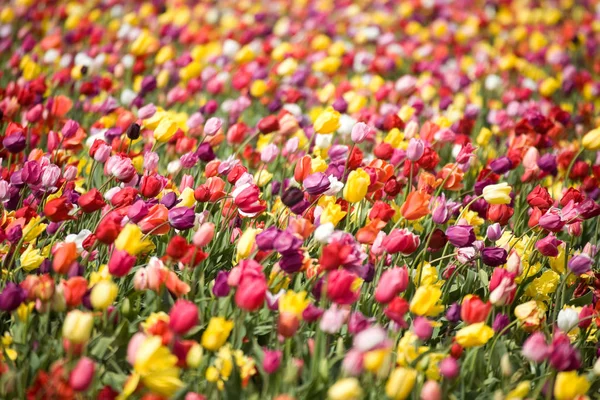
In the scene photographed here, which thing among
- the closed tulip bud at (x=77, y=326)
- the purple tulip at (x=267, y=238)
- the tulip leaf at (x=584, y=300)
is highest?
the closed tulip bud at (x=77, y=326)

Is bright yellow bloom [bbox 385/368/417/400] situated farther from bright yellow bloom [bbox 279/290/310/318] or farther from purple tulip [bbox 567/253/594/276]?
purple tulip [bbox 567/253/594/276]

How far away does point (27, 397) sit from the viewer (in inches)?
69.0

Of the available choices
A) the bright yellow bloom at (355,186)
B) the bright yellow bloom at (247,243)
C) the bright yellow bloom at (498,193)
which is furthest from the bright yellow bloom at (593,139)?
the bright yellow bloom at (247,243)

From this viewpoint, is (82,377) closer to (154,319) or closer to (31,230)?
(154,319)

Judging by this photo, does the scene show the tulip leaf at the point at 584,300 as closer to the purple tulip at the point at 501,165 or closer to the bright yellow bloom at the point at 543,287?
the bright yellow bloom at the point at 543,287

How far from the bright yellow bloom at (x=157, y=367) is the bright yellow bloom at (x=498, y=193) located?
129cm

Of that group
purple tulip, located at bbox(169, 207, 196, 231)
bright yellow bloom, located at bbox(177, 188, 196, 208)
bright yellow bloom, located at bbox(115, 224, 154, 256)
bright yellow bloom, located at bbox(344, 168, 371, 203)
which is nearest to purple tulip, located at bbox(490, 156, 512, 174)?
bright yellow bloom, located at bbox(344, 168, 371, 203)

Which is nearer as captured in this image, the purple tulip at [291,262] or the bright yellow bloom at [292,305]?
the bright yellow bloom at [292,305]

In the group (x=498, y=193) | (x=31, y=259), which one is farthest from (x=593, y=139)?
(x=31, y=259)

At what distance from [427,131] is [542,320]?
123 cm

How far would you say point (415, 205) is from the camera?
7.27 feet

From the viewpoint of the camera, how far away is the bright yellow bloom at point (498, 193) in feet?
7.97

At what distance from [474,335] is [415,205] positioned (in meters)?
0.51

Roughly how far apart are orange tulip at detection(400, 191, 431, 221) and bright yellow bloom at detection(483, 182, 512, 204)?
335mm
